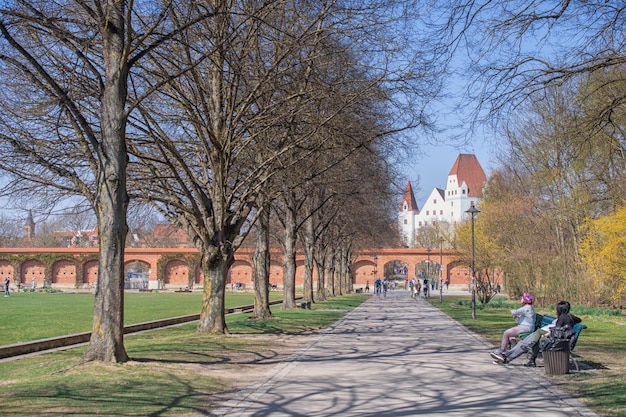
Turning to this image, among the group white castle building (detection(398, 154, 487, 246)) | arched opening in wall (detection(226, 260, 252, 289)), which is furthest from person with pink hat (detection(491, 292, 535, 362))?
white castle building (detection(398, 154, 487, 246))

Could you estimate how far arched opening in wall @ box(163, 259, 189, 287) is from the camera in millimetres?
88938

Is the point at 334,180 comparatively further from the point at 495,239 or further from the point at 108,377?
the point at 495,239

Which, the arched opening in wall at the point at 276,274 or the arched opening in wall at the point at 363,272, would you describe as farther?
the arched opening in wall at the point at 363,272

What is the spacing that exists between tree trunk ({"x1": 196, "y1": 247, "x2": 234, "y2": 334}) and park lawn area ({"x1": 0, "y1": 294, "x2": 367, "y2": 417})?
2.12 feet

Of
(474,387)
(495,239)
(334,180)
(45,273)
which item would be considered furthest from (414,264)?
(474,387)

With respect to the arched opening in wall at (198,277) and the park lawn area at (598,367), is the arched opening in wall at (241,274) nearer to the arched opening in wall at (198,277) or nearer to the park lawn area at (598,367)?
the arched opening in wall at (198,277)

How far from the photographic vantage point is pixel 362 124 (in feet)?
62.1

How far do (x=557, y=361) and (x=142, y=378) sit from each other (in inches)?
263

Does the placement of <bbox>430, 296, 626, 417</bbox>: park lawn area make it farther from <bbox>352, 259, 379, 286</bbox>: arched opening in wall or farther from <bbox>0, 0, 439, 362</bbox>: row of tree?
<bbox>352, 259, 379, 286</bbox>: arched opening in wall

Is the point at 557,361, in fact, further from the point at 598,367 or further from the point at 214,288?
the point at 214,288

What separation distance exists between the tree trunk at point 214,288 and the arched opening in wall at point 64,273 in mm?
71621

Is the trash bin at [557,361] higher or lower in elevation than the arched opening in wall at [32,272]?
lower

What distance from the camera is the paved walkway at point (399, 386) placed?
29.8 ft

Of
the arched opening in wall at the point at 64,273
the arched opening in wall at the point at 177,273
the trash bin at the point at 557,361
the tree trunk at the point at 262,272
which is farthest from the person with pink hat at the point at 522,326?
the arched opening in wall at the point at 64,273
